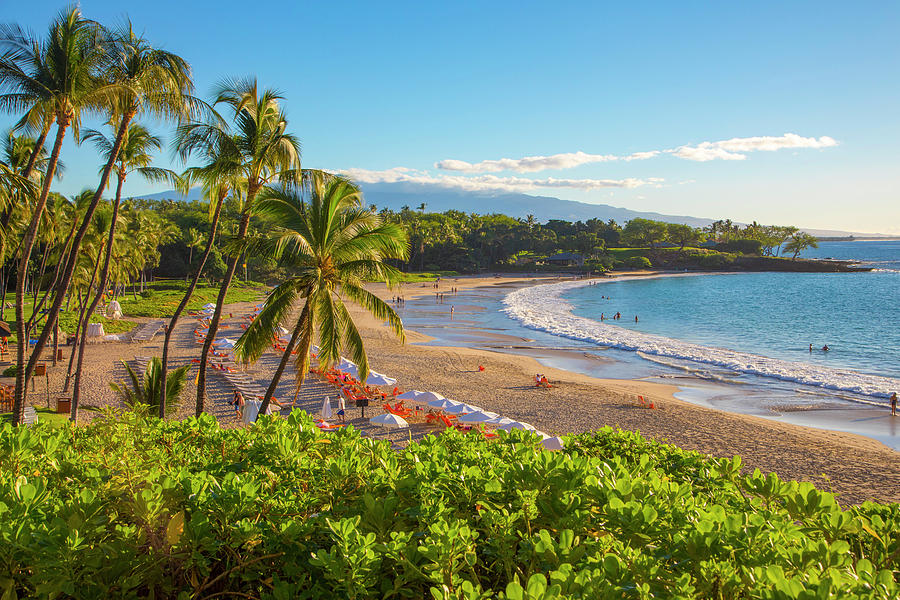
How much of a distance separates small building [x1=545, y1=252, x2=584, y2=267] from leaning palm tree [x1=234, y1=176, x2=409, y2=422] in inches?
3884

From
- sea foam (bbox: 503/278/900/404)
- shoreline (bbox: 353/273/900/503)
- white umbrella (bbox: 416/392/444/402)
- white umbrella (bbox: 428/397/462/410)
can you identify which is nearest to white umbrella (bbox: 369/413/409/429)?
white umbrella (bbox: 428/397/462/410)

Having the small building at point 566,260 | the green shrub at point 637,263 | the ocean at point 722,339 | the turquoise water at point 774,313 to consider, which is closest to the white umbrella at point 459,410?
the ocean at point 722,339

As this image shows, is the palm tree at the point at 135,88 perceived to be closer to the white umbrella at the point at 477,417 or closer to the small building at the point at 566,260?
the white umbrella at the point at 477,417

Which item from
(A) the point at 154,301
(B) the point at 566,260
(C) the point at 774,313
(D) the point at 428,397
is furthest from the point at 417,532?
(B) the point at 566,260

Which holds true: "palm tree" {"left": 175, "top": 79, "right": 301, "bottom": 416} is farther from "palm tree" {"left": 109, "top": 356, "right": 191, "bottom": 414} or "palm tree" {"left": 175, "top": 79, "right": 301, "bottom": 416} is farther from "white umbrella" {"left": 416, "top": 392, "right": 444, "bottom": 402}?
"white umbrella" {"left": 416, "top": 392, "right": 444, "bottom": 402}

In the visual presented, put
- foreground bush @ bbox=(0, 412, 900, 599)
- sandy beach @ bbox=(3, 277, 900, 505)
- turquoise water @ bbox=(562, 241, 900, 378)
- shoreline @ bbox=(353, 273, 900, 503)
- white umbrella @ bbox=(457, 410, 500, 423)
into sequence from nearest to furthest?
1. foreground bush @ bbox=(0, 412, 900, 599)
2. shoreline @ bbox=(353, 273, 900, 503)
3. sandy beach @ bbox=(3, 277, 900, 505)
4. white umbrella @ bbox=(457, 410, 500, 423)
5. turquoise water @ bbox=(562, 241, 900, 378)

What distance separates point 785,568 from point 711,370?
94.6ft

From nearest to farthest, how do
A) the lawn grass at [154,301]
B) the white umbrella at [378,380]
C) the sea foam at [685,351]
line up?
the white umbrella at [378,380]
the sea foam at [685,351]
the lawn grass at [154,301]

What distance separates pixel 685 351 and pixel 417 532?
3458cm

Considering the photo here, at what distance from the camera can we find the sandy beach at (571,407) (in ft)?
48.2

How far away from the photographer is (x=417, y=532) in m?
Answer: 2.87

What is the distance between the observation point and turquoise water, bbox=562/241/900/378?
113 ft

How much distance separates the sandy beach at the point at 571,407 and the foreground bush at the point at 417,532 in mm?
9443

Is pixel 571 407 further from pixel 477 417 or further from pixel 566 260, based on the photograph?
pixel 566 260
